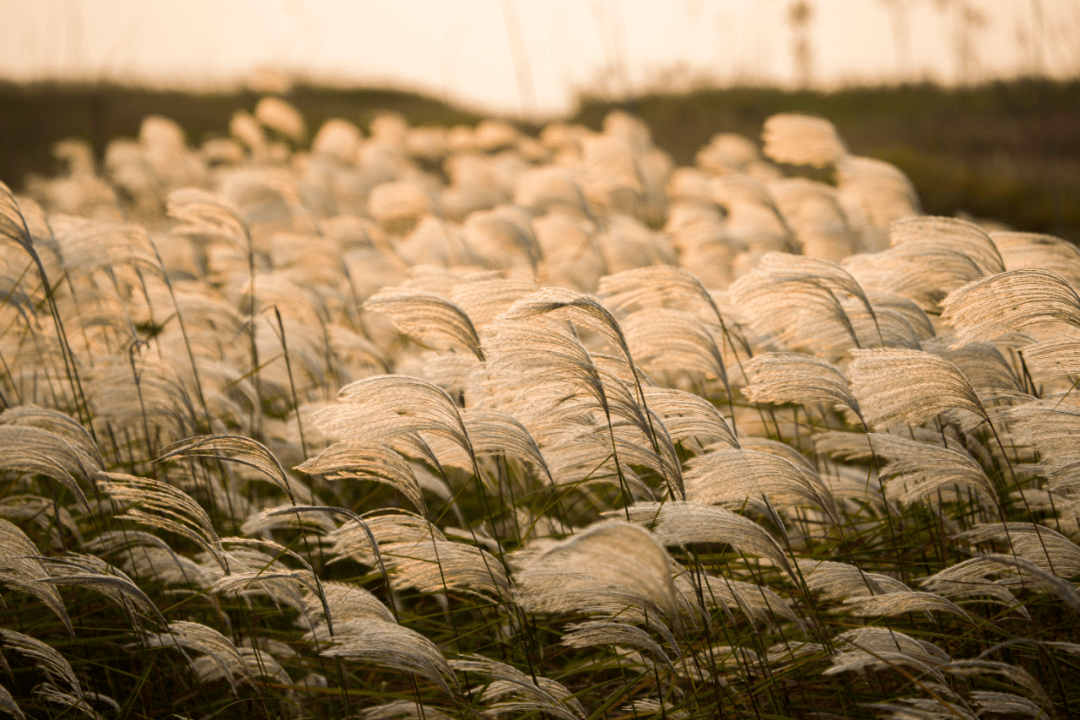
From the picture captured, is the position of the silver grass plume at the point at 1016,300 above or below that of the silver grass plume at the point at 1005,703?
above

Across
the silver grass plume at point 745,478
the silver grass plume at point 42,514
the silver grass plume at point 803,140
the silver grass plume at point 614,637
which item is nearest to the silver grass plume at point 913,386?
the silver grass plume at point 745,478

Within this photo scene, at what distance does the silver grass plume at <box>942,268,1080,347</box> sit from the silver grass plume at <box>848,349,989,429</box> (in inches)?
4.3

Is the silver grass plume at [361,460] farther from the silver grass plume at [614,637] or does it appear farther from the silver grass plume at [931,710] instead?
the silver grass plume at [931,710]

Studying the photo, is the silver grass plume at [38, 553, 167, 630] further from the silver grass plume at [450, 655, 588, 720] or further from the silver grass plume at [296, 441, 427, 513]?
the silver grass plume at [450, 655, 588, 720]

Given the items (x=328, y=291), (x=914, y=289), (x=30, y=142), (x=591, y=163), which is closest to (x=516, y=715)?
(x=914, y=289)

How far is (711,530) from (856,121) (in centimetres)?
1591

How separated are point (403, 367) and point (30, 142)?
13117 mm

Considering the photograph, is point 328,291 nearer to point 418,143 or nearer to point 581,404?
point 581,404

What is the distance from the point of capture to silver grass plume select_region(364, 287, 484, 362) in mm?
1755

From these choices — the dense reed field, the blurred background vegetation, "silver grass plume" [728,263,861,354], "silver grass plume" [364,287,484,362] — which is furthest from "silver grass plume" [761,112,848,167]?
the blurred background vegetation

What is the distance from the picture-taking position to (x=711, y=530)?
4.74 ft

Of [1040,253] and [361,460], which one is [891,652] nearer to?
[361,460]

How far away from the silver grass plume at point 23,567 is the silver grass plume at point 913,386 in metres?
1.86

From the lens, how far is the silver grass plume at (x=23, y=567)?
5.24ft
